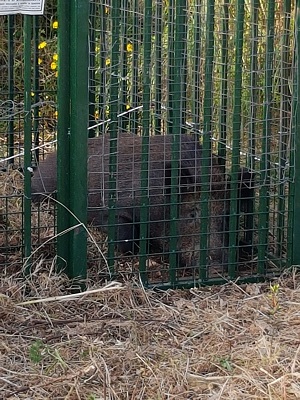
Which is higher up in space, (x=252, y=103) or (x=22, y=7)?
(x=22, y=7)

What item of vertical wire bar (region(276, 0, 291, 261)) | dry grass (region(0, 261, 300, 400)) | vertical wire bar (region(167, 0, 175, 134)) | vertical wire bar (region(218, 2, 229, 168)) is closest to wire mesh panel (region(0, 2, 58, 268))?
dry grass (region(0, 261, 300, 400))

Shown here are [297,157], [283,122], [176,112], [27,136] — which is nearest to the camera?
[27,136]

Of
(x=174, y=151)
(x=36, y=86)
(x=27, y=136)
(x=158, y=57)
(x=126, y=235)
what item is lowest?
(x=126, y=235)

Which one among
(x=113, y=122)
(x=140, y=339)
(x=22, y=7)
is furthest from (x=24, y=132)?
(x=140, y=339)

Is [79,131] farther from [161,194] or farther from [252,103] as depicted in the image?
[252,103]

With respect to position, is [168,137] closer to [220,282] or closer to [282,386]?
[220,282]

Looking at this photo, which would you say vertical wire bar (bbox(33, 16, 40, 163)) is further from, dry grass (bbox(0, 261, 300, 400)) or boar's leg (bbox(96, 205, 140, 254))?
dry grass (bbox(0, 261, 300, 400))

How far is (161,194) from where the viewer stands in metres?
6.03

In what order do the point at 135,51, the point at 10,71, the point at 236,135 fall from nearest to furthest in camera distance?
the point at 236,135 < the point at 135,51 < the point at 10,71

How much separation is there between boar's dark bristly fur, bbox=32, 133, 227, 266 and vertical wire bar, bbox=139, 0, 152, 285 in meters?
0.10

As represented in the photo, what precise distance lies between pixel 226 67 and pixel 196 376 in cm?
253

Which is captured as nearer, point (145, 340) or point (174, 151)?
point (145, 340)

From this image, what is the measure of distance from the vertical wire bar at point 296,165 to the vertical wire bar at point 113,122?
122cm

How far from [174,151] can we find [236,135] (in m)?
0.45
